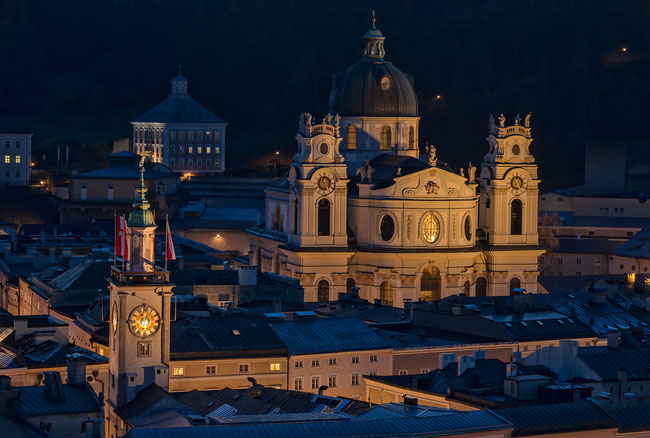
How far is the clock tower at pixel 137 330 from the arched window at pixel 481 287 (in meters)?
43.2

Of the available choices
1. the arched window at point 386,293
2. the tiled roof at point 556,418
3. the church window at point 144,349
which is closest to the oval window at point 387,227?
the arched window at point 386,293

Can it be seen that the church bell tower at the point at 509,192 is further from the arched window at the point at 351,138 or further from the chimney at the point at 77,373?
the chimney at the point at 77,373

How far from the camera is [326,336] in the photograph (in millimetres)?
80812

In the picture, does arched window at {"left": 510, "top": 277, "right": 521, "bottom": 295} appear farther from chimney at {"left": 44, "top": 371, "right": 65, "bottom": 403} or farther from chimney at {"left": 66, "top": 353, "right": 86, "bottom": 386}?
chimney at {"left": 44, "top": 371, "right": 65, "bottom": 403}

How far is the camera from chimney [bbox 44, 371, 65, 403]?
217 feet

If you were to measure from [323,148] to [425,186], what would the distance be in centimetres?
563

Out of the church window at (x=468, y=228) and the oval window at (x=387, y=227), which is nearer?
the oval window at (x=387, y=227)

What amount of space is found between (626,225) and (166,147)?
6310cm

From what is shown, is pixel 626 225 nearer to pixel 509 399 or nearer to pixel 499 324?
pixel 499 324

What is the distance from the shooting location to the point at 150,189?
150 metres

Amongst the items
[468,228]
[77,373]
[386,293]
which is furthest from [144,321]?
[468,228]

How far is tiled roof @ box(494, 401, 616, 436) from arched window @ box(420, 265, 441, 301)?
4631 cm

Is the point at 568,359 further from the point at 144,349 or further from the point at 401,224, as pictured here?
the point at 401,224

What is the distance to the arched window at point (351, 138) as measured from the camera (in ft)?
382
